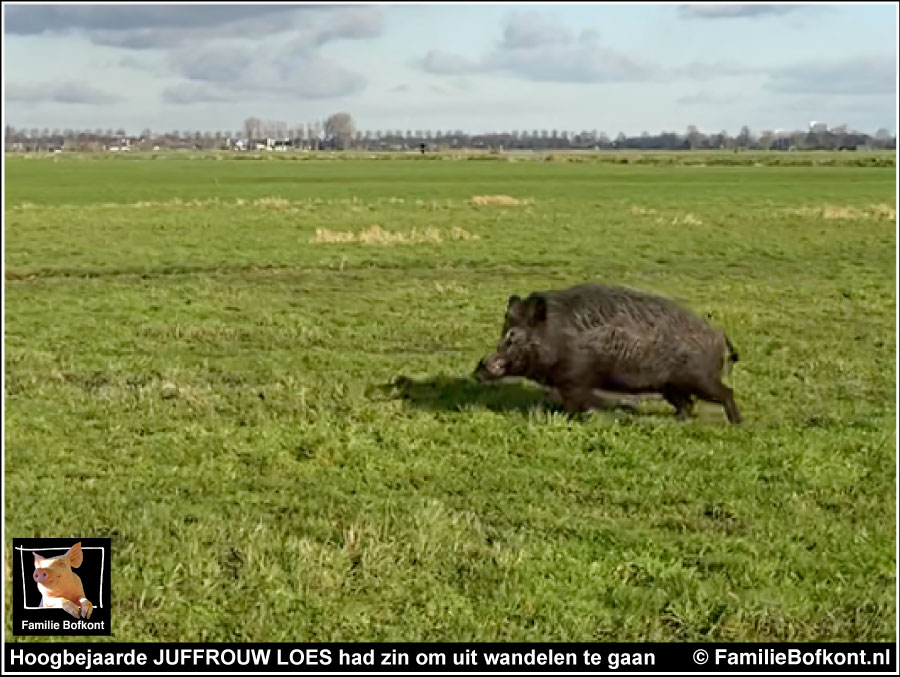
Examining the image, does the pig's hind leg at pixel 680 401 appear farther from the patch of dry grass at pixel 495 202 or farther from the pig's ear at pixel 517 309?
the patch of dry grass at pixel 495 202

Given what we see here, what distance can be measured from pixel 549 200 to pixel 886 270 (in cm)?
2924

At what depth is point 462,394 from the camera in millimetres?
11477

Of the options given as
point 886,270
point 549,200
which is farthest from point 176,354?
point 549,200

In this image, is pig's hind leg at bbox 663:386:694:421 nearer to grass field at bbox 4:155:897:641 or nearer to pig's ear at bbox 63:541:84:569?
grass field at bbox 4:155:897:641

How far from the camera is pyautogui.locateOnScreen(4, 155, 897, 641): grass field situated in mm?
6062

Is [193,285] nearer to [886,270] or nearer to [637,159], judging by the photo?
[886,270]

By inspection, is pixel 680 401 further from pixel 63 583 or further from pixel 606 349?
pixel 63 583

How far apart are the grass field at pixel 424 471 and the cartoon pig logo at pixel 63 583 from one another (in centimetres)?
24

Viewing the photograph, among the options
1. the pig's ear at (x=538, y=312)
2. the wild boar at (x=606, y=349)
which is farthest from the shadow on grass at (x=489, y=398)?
the pig's ear at (x=538, y=312)

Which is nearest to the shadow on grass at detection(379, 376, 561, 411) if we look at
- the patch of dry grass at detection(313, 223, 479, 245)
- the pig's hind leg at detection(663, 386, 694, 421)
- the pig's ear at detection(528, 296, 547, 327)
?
the pig's ear at detection(528, 296, 547, 327)

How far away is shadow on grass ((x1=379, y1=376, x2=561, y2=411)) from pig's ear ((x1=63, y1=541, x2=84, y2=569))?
16.2 ft

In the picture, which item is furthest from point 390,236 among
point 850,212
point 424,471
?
point 424,471

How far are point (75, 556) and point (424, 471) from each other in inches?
127

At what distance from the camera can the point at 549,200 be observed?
52.4m
